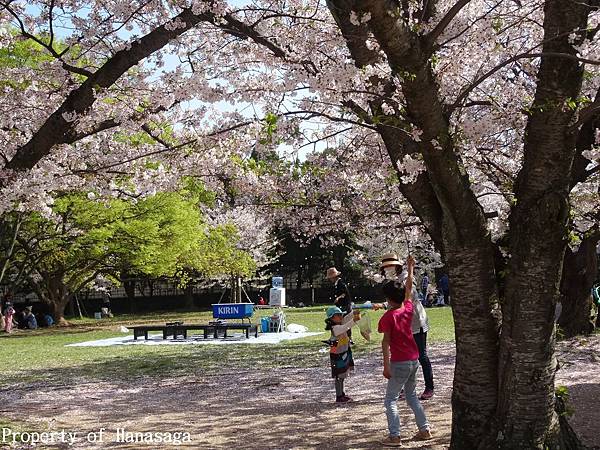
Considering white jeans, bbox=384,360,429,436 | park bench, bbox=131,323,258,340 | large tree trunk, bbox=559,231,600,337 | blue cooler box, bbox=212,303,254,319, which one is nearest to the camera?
Answer: white jeans, bbox=384,360,429,436

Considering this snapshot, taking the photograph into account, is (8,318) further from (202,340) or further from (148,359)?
(148,359)

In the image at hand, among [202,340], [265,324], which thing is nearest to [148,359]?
[202,340]

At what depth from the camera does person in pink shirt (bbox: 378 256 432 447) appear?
5387 mm

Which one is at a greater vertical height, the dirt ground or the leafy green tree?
the leafy green tree

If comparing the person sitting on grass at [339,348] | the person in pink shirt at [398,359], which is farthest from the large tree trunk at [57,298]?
the person in pink shirt at [398,359]

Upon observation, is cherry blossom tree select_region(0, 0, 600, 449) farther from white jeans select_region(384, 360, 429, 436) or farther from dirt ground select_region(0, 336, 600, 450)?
dirt ground select_region(0, 336, 600, 450)

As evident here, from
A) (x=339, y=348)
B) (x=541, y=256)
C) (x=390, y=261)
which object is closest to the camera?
(x=541, y=256)

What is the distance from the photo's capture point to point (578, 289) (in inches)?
493

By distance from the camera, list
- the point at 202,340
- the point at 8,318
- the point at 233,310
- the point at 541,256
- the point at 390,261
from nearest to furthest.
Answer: the point at 541,256
the point at 390,261
the point at 202,340
the point at 233,310
the point at 8,318

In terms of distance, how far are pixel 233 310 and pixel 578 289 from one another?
10.4m

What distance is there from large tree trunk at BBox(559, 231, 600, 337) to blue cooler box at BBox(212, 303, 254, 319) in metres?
9.56

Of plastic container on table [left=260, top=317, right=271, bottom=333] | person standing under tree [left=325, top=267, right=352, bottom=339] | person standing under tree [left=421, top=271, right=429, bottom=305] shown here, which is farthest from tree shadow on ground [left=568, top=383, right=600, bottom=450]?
person standing under tree [left=421, top=271, right=429, bottom=305]

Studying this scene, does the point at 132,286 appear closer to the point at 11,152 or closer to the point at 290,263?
the point at 290,263

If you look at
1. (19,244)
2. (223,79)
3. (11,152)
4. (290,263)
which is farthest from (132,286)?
(223,79)
